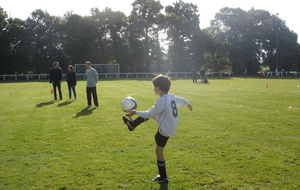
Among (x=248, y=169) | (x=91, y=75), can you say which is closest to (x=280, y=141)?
A: (x=248, y=169)

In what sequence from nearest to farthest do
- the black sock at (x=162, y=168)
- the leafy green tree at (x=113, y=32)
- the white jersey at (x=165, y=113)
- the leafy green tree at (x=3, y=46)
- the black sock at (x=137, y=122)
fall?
the white jersey at (x=165, y=113)
the black sock at (x=162, y=168)
the black sock at (x=137, y=122)
the leafy green tree at (x=3, y=46)
the leafy green tree at (x=113, y=32)

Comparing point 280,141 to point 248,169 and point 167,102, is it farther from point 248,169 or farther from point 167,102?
point 167,102

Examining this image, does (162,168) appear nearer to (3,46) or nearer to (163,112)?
(163,112)

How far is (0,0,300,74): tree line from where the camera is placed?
53000 mm

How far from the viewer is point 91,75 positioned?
1295 centimetres

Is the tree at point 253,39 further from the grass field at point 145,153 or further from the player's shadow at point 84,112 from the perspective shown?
the grass field at point 145,153

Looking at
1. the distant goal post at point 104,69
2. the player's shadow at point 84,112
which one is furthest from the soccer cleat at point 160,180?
the distant goal post at point 104,69

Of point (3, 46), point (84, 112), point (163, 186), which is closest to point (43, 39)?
point (3, 46)

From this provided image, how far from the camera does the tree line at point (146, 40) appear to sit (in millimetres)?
53000

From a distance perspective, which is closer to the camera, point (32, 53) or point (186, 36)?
point (32, 53)

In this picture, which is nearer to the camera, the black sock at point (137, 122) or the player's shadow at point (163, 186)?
the player's shadow at point (163, 186)

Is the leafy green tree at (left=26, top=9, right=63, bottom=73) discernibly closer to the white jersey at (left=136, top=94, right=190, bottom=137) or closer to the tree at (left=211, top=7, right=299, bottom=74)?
the tree at (left=211, top=7, right=299, bottom=74)

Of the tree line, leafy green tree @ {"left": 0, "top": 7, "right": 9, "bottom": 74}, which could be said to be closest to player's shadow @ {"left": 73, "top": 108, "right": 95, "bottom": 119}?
the tree line

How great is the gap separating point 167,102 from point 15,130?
642 centimetres
